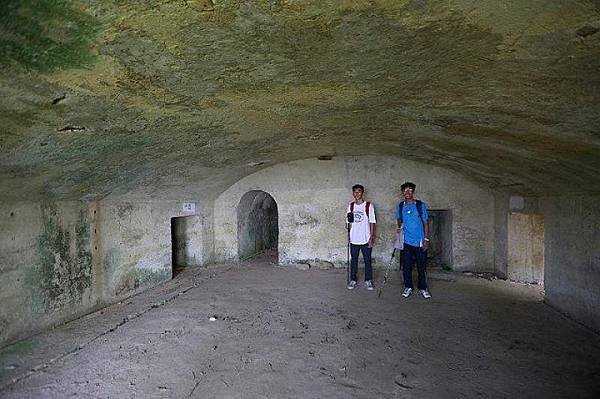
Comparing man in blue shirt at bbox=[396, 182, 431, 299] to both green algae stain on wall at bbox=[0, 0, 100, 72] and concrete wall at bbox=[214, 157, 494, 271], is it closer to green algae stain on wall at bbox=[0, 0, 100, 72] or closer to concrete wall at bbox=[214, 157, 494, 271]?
concrete wall at bbox=[214, 157, 494, 271]

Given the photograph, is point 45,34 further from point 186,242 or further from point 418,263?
point 186,242

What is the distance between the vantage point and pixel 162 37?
79.8 inches

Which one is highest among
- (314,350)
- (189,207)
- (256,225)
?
(189,207)

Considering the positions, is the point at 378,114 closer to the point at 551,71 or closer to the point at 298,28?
the point at 551,71

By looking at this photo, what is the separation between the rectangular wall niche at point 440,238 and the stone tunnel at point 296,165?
131 mm

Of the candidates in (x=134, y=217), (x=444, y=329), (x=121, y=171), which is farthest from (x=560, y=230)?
(x=134, y=217)

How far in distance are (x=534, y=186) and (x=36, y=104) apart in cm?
571

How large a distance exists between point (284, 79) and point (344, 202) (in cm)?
556

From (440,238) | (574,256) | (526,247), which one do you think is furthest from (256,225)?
(574,256)

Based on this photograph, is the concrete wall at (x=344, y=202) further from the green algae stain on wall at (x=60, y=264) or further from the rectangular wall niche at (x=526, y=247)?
the green algae stain on wall at (x=60, y=264)

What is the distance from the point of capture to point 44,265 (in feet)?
15.0

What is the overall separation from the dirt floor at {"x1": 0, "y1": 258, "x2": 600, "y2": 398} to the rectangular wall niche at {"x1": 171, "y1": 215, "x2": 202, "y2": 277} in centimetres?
230

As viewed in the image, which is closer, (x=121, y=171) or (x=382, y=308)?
(x=121, y=171)

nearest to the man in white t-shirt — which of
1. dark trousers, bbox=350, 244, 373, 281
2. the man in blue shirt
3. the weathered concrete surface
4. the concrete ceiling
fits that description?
dark trousers, bbox=350, 244, 373, 281
